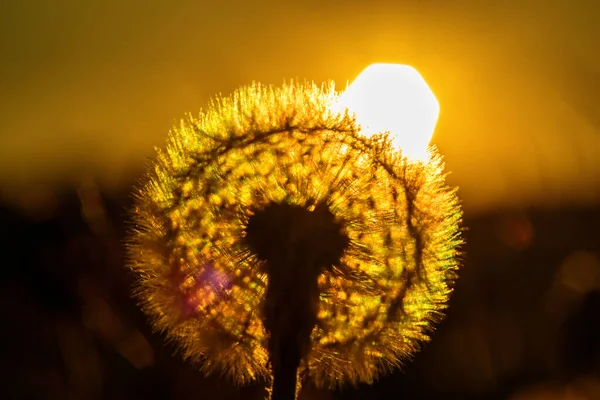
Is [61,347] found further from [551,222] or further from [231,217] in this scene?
[551,222]

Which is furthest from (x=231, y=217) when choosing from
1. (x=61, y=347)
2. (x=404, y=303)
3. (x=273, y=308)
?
(x=61, y=347)

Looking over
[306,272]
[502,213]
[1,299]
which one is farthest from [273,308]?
[1,299]

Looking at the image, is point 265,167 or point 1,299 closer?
point 265,167

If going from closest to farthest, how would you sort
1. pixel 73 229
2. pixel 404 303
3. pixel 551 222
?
pixel 404 303 < pixel 551 222 < pixel 73 229

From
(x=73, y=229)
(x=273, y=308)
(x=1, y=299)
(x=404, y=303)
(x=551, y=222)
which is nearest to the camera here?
(x=273, y=308)

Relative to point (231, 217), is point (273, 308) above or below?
below

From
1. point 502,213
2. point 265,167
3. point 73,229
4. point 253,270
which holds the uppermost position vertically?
point 502,213

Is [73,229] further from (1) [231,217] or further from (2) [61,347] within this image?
(1) [231,217]
